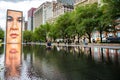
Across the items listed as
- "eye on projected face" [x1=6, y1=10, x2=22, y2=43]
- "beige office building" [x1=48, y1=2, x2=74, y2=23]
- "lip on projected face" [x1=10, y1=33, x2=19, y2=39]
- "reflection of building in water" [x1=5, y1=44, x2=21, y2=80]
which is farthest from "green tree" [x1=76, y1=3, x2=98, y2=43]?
"beige office building" [x1=48, y1=2, x2=74, y2=23]

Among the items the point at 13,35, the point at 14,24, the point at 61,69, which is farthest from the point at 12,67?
the point at 13,35

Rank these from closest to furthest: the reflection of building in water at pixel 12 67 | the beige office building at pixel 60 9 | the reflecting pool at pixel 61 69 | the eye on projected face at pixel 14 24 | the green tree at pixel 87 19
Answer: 1. the reflecting pool at pixel 61 69
2. the reflection of building in water at pixel 12 67
3. the green tree at pixel 87 19
4. the eye on projected face at pixel 14 24
5. the beige office building at pixel 60 9

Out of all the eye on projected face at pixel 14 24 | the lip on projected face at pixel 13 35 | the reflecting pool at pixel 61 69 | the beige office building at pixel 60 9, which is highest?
the beige office building at pixel 60 9

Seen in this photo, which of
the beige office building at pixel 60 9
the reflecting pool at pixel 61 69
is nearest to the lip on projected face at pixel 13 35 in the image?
the reflecting pool at pixel 61 69

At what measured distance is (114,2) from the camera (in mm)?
34094

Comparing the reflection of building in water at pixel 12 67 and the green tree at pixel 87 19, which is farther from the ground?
the green tree at pixel 87 19

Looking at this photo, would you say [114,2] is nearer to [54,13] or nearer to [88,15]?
[88,15]

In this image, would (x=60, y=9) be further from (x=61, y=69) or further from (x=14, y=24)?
(x=61, y=69)

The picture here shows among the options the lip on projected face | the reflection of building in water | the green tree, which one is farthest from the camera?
the lip on projected face

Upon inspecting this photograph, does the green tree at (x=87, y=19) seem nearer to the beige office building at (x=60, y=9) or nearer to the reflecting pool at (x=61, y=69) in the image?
the reflecting pool at (x=61, y=69)

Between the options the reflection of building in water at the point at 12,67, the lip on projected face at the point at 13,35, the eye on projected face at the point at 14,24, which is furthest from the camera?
the lip on projected face at the point at 13,35

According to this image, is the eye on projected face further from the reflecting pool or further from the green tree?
the reflecting pool

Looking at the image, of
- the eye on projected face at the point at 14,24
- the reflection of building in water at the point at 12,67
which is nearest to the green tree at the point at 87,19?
the eye on projected face at the point at 14,24

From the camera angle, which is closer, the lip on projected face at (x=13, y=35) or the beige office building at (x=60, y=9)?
the lip on projected face at (x=13, y=35)
